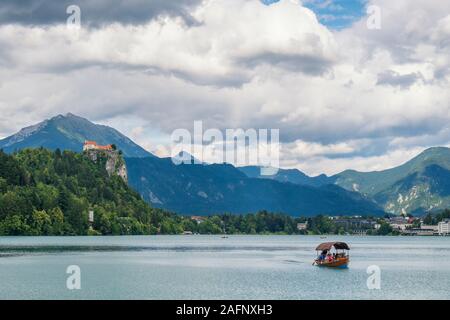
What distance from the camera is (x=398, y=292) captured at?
104m

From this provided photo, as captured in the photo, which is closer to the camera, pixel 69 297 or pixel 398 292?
pixel 69 297

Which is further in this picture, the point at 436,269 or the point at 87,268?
the point at 436,269

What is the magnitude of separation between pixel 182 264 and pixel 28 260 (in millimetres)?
32005

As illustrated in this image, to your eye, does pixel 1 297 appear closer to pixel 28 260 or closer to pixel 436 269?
pixel 28 260
